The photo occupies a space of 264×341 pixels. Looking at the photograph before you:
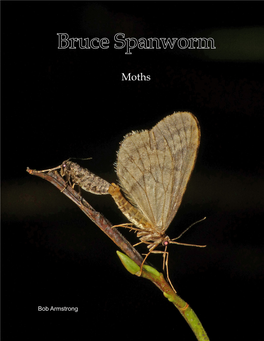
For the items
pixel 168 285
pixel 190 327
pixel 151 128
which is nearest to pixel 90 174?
pixel 151 128

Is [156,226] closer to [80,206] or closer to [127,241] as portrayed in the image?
[127,241]

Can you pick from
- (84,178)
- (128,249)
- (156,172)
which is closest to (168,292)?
(128,249)

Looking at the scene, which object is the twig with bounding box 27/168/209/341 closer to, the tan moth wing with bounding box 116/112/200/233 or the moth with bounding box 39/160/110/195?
the moth with bounding box 39/160/110/195

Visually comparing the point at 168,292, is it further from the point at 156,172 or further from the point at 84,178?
the point at 84,178

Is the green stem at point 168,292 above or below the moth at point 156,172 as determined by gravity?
below

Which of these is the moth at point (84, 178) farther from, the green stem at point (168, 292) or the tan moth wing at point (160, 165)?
Result: the green stem at point (168, 292)

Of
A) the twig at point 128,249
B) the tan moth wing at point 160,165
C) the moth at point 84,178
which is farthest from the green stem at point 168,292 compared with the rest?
the moth at point 84,178

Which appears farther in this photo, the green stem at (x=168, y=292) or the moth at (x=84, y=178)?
the moth at (x=84, y=178)

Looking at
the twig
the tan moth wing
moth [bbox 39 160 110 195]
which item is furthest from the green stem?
moth [bbox 39 160 110 195]
